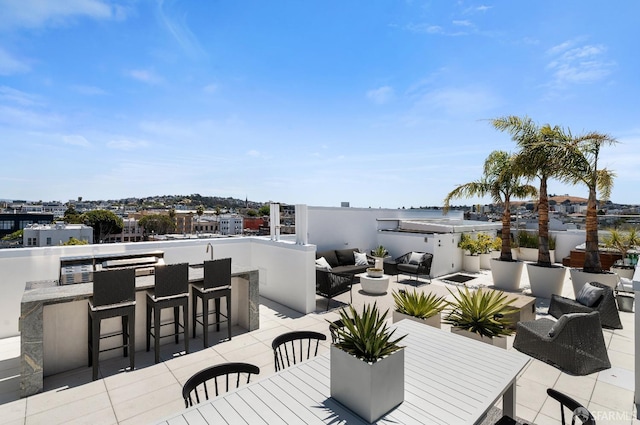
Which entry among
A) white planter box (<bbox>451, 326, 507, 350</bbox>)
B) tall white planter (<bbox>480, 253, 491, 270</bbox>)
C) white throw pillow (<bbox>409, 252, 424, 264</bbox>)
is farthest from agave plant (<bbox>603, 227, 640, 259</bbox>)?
white planter box (<bbox>451, 326, 507, 350</bbox>)

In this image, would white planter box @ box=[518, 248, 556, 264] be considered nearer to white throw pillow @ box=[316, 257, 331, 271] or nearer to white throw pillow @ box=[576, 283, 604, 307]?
white throw pillow @ box=[576, 283, 604, 307]

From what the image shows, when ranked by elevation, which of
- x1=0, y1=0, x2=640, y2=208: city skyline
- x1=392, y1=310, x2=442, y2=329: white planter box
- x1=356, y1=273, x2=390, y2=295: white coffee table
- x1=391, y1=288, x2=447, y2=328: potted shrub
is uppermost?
x1=0, y1=0, x2=640, y2=208: city skyline

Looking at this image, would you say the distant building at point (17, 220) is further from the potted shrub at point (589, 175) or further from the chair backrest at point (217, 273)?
the potted shrub at point (589, 175)

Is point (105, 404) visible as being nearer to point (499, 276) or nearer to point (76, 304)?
point (76, 304)

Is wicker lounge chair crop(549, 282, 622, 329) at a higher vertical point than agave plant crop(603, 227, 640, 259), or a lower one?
lower

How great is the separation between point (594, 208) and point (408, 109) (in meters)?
5.50

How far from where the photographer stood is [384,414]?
1.59 meters

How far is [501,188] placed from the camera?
8.38 m

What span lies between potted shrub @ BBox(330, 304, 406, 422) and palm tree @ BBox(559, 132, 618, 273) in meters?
6.80

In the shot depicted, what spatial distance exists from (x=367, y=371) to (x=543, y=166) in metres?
7.10

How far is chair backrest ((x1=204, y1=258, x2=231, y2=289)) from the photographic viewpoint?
171 inches

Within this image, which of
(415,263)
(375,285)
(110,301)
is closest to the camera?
(110,301)

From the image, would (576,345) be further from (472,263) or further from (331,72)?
(331,72)

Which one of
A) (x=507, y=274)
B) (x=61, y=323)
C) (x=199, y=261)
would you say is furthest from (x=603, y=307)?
(x=61, y=323)
